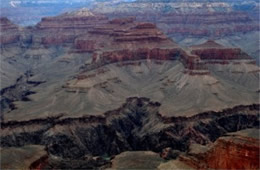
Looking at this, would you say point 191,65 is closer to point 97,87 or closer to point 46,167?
point 97,87

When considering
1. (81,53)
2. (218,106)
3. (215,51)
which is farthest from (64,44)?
(218,106)

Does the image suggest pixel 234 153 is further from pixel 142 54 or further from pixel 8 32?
pixel 8 32

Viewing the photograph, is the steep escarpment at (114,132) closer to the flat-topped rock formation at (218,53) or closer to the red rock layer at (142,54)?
the flat-topped rock formation at (218,53)

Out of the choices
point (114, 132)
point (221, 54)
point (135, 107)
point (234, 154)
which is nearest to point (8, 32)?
point (221, 54)

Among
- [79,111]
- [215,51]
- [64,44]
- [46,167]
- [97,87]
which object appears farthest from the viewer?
[64,44]

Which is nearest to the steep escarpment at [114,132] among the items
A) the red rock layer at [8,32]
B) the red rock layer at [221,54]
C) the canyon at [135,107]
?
the canyon at [135,107]

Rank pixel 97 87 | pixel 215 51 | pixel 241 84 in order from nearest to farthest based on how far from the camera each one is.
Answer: pixel 97 87 → pixel 241 84 → pixel 215 51
